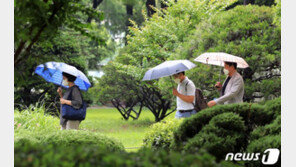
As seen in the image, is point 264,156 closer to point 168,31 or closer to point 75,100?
point 75,100

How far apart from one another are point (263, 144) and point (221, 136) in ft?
1.69

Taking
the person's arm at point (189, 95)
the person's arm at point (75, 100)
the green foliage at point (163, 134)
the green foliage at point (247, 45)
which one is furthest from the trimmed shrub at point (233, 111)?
the green foliage at point (247, 45)

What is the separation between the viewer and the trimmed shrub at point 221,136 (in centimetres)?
445

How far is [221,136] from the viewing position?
4.57m

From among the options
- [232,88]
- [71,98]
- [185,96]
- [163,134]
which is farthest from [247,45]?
[71,98]

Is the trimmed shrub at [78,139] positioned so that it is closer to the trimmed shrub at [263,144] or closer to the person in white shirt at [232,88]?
the person in white shirt at [232,88]

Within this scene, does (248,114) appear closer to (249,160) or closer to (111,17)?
(249,160)

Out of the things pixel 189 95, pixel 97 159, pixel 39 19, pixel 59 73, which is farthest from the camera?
pixel 59 73

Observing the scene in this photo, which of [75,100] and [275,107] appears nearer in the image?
[275,107]

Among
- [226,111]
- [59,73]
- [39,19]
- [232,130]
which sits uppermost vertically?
[39,19]

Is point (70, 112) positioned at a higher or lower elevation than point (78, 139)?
higher

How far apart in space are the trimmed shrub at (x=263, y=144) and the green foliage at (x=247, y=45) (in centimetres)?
324

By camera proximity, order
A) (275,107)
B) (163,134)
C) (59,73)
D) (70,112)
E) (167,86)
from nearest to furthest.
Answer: (275,107)
(163,134)
(70,112)
(59,73)
(167,86)

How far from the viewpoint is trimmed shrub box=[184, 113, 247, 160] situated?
175 inches
